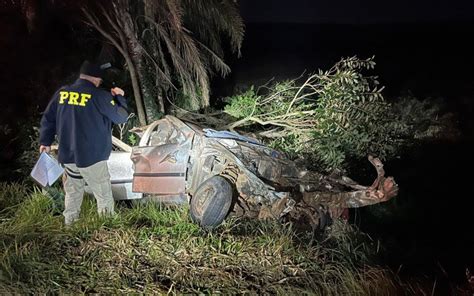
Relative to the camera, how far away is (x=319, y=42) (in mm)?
30016

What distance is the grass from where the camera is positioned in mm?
4090

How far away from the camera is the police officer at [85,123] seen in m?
4.78

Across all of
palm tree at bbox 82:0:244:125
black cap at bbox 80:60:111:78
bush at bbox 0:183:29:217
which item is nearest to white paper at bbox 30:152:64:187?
bush at bbox 0:183:29:217

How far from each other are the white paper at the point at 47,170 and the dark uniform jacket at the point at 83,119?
1.81ft

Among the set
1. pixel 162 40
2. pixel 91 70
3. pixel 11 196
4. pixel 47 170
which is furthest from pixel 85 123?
pixel 162 40

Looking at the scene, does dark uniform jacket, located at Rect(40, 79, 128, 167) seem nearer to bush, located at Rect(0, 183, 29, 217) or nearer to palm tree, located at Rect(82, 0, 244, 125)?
bush, located at Rect(0, 183, 29, 217)

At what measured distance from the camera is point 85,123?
4.80m

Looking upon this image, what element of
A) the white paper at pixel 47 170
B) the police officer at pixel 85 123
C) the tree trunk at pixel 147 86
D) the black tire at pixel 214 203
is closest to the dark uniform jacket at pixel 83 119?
the police officer at pixel 85 123

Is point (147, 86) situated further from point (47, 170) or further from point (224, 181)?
point (224, 181)

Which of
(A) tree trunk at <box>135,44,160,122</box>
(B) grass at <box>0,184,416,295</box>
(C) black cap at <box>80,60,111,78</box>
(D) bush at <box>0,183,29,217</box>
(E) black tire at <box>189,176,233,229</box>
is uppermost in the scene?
(C) black cap at <box>80,60,111,78</box>

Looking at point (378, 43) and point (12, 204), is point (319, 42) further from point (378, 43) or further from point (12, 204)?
point (12, 204)

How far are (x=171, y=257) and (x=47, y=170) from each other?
1926 millimetres

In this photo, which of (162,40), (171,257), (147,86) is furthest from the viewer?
(162,40)

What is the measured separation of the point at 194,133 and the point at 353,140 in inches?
103
